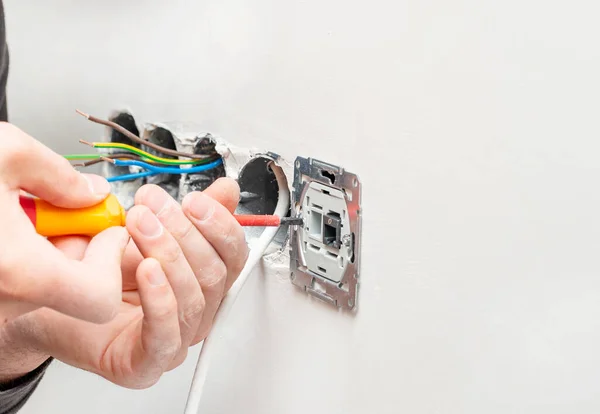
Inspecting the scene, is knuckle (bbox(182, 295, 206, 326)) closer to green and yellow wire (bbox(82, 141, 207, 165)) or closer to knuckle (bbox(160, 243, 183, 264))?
knuckle (bbox(160, 243, 183, 264))

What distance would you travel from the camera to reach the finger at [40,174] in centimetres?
38

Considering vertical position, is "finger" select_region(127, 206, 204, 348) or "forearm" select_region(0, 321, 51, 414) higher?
"finger" select_region(127, 206, 204, 348)

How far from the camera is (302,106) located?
633 millimetres

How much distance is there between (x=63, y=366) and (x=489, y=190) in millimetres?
651

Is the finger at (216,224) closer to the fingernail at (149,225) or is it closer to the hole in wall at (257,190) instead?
the fingernail at (149,225)

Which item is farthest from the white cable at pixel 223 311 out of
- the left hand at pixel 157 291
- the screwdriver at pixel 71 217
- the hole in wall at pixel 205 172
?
the screwdriver at pixel 71 217

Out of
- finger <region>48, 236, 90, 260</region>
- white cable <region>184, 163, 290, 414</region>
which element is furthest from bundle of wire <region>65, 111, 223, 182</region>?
finger <region>48, 236, 90, 260</region>

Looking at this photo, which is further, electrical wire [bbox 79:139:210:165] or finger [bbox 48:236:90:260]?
electrical wire [bbox 79:139:210:165]

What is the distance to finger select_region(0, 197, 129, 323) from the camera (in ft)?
1.19

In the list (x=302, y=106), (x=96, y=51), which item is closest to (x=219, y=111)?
(x=302, y=106)

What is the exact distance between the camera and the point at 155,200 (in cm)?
51

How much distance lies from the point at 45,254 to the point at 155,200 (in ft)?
0.49

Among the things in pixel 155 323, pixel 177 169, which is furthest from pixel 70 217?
pixel 177 169

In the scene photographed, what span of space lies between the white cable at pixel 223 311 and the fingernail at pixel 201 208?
0.14m
